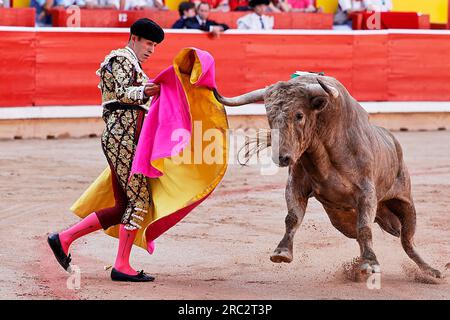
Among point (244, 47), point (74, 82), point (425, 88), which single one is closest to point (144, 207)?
point (74, 82)

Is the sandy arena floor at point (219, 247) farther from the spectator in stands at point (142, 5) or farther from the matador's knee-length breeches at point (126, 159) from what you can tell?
the spectator in stands at point (142, 5)

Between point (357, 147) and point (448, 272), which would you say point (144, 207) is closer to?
point (357, 147)

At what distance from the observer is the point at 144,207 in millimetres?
5156

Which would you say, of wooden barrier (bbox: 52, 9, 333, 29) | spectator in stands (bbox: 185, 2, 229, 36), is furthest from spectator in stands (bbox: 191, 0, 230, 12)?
spectator in stands (bbox: 185, 2, 229, 36)

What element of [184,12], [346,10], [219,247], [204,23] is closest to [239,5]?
[204,23]

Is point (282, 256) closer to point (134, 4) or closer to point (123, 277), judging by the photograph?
point (123, 277)

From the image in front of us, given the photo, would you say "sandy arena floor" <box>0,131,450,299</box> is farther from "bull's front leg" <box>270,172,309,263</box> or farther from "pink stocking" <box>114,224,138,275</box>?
"bull's front leg" <box>270,172,309,263</box>

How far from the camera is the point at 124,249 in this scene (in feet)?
16.9

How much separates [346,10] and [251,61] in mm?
1637

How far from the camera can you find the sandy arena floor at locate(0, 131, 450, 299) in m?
5.09

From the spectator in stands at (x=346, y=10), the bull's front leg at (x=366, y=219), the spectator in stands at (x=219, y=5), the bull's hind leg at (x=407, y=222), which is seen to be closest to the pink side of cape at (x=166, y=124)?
the bull's front leg at (x=366, y=219)

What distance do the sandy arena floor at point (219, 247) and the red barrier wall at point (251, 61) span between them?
1.49 metres

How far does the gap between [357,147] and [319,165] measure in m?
0.18
